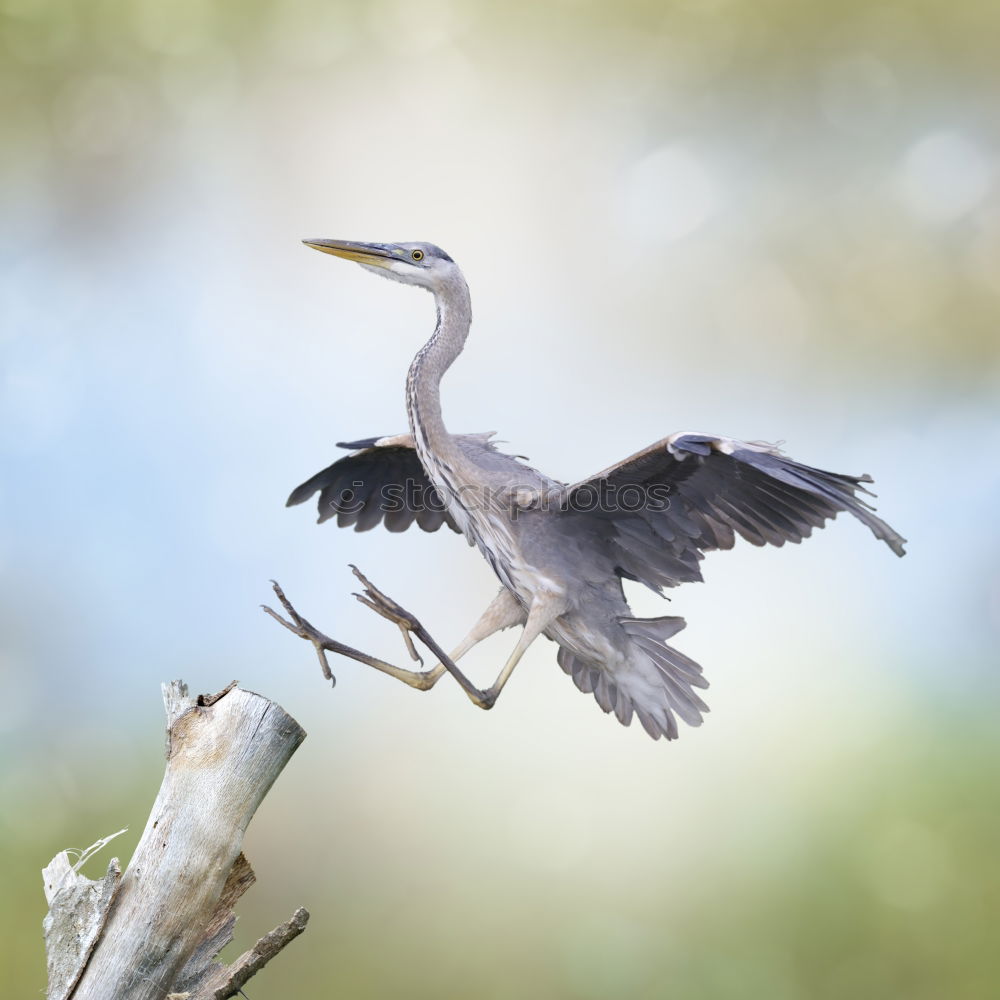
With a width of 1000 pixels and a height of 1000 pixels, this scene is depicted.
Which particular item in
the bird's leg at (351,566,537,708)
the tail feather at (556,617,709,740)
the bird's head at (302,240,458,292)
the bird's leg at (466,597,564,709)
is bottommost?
the tail feather at (556,617,709,740)

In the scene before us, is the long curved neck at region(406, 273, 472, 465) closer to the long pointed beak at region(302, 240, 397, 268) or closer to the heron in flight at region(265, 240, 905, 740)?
the heron in flight at region(265, 240, 905, 740)

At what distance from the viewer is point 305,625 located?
3352mm

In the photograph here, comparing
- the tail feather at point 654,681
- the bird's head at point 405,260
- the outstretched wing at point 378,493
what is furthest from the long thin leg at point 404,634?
the bird's head at point 405,260

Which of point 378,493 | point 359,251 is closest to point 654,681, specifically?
point 378,493

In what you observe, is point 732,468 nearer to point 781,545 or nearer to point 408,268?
point 781,545

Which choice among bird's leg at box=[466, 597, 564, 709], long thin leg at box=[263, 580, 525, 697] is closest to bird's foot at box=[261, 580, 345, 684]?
long thin leg at box=[263, 580, 525, 697]

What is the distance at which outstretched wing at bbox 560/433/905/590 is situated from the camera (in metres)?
2.98

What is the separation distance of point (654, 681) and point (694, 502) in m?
0.65

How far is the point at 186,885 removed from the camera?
274 cm

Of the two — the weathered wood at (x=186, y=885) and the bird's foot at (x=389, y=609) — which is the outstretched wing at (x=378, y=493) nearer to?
the bird's foot at (x=389, y=609)

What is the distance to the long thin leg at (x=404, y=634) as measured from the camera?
10.7ft

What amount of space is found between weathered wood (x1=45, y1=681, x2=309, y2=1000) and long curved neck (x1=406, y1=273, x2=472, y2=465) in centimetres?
101

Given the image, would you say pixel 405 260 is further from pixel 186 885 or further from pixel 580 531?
pixel 186 885

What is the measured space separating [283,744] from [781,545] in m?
1.56
